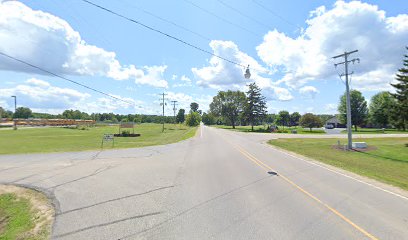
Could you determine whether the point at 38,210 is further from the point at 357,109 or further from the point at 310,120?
the point at 357,109

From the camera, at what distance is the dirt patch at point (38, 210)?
6.74 metres

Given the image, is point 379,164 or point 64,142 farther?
point 64,142

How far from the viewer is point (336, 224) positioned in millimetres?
7176

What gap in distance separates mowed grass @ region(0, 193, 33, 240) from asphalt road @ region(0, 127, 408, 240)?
2.59 ft

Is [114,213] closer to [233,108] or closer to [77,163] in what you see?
[77,163]

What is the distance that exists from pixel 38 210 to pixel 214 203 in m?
5.38

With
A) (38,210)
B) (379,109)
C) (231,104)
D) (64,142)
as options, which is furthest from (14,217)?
(231,104)

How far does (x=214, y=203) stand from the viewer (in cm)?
895

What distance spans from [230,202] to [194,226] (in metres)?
2.35

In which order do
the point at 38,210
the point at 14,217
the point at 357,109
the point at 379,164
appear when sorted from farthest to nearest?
the point at 357,109, the point at 379,164, the point at 38,210, the point at 14,217

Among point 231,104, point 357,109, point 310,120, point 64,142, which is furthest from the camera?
point 231,104

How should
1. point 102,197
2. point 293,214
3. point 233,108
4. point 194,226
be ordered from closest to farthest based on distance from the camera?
1. point 194,226
2. point 293,214
3. point 102,197
4. point 233,108

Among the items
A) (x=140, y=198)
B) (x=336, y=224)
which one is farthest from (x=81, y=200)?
(x=336, y=224)

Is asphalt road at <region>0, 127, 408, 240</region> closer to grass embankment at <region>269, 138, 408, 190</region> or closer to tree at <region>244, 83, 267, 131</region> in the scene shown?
grass embankment at <region>269, 138, 408, 190</region>
